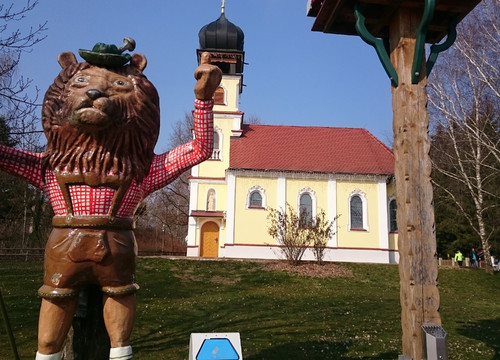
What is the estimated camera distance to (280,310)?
1013 cm

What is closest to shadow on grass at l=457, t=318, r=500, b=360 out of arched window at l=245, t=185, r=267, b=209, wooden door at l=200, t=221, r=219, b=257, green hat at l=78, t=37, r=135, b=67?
green hat at l=78, t=37, r=135, b=67

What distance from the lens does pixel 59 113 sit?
9.61 ft

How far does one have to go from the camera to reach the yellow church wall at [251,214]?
2173cm

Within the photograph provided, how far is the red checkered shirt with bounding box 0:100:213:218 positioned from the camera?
293 centimetres

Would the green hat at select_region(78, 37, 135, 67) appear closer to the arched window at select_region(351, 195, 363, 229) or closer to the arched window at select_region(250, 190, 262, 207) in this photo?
the arched window at select_region(250, 190, 262, 207)

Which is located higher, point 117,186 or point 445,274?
point 117,186

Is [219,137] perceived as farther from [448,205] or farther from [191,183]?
[448,205]

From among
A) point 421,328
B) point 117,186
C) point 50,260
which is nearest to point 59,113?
point 117,186

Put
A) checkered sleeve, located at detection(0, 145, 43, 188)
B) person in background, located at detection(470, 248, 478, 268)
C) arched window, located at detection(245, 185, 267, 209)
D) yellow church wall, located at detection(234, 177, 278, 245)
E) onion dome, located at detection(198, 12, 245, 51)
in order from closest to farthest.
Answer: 1. checkered sleeve, located at detection(0, 145, 43, 188)
2. yellow church wall, located at detection(234, 177, 278, 245)
3. arched window, located at detection(245, 185, 267, 209)
4. person in background, located at detection(470, 248, 478, 268)
5. onion dome, located at detection(198, 12, 245, 51)

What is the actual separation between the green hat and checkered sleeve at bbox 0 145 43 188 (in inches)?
31.5

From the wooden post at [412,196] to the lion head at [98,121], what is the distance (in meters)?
2.13

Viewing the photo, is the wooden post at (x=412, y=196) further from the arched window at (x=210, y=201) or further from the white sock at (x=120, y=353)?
the arched window at (x=210, y=201)

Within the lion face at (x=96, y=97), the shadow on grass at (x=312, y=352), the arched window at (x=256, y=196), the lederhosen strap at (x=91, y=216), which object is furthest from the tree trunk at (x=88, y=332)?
the arched window at (x=256, y=196)

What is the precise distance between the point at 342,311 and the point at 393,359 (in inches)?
183
